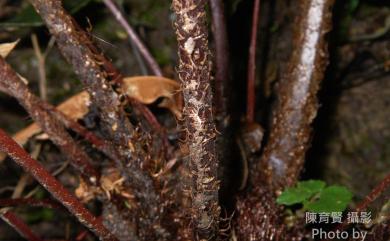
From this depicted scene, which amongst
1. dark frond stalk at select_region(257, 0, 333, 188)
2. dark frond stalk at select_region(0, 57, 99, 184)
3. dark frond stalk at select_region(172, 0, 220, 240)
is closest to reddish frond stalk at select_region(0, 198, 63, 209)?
dark frond stalk at select_region(0, 57, 99, 184)

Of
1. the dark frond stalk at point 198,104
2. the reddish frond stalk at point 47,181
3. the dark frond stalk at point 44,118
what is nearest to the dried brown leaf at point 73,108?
the dark frond stalk at point 44,118

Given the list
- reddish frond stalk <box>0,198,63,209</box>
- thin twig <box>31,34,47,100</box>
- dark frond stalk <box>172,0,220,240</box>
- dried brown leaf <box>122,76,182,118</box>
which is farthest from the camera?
thin twig <box>31,34,47,100</box>

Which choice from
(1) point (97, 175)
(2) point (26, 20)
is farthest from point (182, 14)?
(2) point (26, 20)

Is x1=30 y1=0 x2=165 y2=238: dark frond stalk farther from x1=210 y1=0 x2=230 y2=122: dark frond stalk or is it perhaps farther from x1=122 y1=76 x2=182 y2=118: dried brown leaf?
x1=210 y1=0 x2=230 y2=122: dark frond stalk

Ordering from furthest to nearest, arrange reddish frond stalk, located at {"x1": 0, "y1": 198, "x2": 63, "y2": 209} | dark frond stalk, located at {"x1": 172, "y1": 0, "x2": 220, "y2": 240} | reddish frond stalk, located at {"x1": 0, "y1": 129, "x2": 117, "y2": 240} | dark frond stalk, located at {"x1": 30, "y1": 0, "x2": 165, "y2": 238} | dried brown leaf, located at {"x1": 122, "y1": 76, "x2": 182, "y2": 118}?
dried brown leaf, located at {"x1": 122, "y1": 76, "x2": 182, "y2": 118} < reddish frond stalk, located at {"x1": 0, "y1": 198, "x2": 63, "y2": 209} < dark frond stalk, located at {"x1": 30, "y1": 0, "x2": 165, "y2": 238} < reddish frond stalk, located at {"x1": 0, "y1": 129, "x2": 117, "y2": 240} < dark frond stalk, located at {"x1": 172, "y1": 0, "x2": 220, "y2": 240}

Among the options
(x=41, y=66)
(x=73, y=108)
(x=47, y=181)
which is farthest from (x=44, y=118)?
(x=41, y=66)

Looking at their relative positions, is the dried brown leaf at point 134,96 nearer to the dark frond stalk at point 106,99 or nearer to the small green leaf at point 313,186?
the dark frond stalk at point 106,99

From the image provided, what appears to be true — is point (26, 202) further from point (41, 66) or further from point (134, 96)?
point (41, 66)
